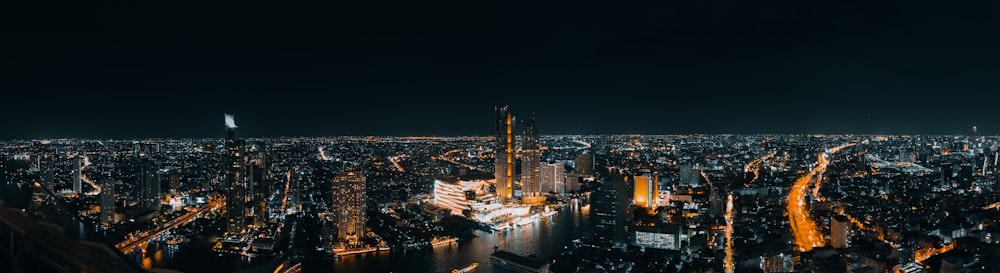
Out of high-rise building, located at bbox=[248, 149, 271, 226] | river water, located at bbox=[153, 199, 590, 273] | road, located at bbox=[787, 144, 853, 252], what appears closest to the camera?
river water, located at bbox=[153, 199, 590, 273]

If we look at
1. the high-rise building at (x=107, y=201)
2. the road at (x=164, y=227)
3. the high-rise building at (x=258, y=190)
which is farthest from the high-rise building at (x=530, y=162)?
the high-rise building at (x=107, y=201)

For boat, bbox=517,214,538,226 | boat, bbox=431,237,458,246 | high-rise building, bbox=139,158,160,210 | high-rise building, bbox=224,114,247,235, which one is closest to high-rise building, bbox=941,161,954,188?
boat, bbox=517,214,538,226

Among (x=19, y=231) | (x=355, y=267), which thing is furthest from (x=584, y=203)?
(x=19, y=231)

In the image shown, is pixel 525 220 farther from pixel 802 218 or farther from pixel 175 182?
pixel 175 182

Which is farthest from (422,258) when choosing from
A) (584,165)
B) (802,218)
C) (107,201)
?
(584,165)

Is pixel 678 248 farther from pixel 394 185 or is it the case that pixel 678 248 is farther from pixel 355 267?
pixel 394 185

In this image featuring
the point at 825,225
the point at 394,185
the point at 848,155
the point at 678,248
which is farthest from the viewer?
the point at 848,155

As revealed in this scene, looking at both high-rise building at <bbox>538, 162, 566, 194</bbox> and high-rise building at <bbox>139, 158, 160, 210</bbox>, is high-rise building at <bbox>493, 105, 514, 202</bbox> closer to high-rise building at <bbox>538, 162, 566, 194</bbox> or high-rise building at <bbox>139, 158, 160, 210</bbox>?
high-rise building at <bbox>538, 162, 566, 194</bbox>
